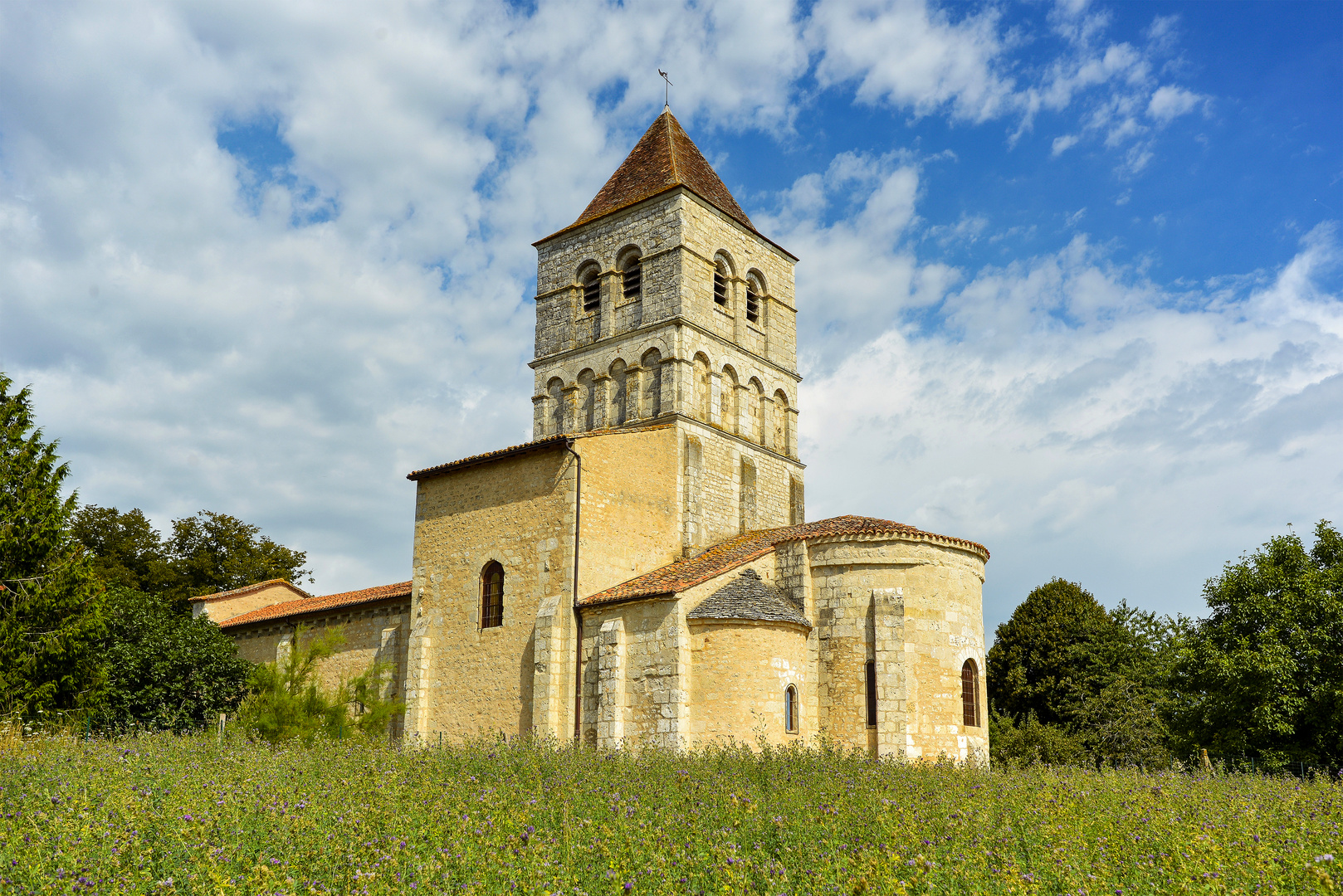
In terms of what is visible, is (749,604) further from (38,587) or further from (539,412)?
(38,587)

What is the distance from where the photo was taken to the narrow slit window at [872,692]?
1817cm

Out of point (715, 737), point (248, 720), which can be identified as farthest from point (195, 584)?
point (715, 737)

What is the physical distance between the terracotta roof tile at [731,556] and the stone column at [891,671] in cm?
142

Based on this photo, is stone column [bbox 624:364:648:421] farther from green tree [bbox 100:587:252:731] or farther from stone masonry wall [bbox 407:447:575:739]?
green tree [bbox 100:587:252:731]

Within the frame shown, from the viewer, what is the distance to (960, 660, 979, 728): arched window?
1895 cm

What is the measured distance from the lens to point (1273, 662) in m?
23.2

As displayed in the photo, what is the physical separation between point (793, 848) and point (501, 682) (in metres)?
14.2

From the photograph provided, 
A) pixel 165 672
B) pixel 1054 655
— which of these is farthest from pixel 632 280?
pixel 1054 655

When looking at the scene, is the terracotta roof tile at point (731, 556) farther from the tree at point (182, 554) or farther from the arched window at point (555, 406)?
the tree at point (182, 554)

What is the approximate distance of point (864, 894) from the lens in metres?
5.32

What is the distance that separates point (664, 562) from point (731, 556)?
101 inches

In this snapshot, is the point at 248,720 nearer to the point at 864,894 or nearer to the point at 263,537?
the point at 864,894

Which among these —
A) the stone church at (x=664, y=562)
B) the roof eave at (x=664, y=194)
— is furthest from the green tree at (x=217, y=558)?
the roof eave at (x=664, y=194)

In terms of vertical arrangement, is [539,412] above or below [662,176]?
below
